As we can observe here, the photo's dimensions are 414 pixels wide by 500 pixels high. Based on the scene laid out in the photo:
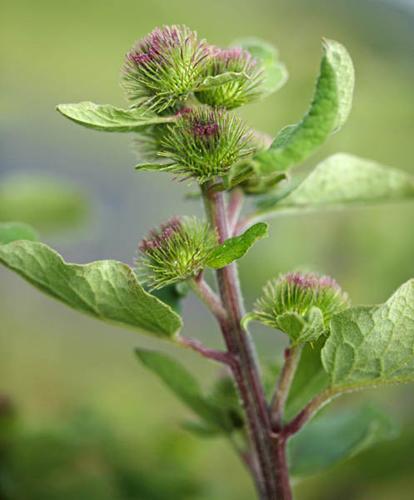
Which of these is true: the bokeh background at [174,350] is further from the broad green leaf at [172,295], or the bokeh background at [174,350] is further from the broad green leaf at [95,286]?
the broad green leaf at [95,286]

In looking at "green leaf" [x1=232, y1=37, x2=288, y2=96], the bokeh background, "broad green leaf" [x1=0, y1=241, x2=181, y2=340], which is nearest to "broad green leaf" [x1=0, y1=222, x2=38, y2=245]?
"broad green leaf" [x1=0, y1=241, x2=181, y2=340]

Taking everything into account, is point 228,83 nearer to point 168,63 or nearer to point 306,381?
point 168,63

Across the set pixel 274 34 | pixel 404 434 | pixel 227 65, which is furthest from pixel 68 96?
pixel 227 65

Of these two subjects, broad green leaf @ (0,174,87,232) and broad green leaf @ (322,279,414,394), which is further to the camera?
broad green leaf @ (0,174,87,232)

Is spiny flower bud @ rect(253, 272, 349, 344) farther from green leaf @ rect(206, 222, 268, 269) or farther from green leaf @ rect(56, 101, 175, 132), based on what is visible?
green leaf @ rect(56, 101, 175, 132)

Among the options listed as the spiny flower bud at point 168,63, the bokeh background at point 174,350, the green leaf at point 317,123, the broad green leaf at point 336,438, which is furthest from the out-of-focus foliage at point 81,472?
the green leaf at point 317,123

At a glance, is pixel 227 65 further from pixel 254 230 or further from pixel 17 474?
pixel 17 474
